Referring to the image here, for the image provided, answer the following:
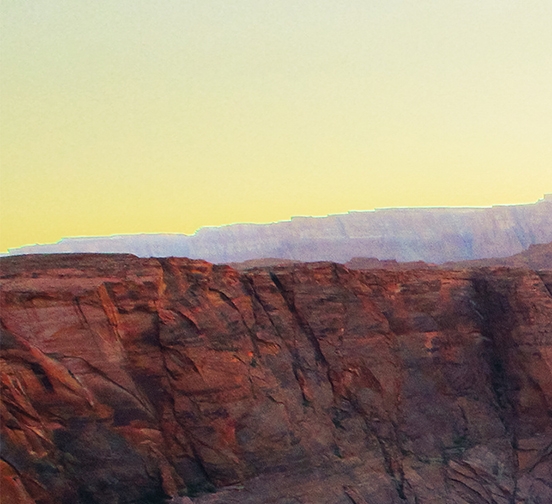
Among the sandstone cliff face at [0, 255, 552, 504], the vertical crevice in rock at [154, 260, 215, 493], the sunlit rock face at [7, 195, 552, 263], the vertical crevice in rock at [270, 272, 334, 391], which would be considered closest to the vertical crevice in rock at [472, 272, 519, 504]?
the sandstone cliff face at [0, 255, 552, 504]

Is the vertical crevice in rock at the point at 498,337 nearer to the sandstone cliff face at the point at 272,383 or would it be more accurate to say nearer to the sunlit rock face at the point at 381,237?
the sandstone cliff face at the point at 272,383

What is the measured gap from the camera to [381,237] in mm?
112750

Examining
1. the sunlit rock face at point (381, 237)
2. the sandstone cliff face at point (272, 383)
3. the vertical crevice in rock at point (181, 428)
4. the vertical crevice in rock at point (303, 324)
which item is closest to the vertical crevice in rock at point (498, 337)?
the sandstone cliff face at point (272, 383)

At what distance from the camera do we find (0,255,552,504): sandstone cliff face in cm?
1555

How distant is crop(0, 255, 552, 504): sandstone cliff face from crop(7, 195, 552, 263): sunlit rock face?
83.4 meters

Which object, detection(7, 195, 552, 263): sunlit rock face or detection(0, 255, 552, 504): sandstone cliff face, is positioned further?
detection(7, 195, 552, 263): sunlit rock face

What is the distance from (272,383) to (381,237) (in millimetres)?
96096

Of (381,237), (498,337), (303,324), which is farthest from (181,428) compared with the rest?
(381,237)

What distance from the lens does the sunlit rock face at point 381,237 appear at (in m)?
109

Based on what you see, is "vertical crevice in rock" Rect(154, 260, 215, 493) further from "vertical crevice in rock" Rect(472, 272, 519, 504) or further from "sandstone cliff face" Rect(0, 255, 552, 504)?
"vertical crevice in rock" Rect(472, 272, 519, 504)

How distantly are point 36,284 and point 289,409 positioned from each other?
20.1ft

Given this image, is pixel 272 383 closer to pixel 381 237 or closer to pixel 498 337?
pixel 498 337

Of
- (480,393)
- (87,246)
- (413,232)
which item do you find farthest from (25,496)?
(413,232)

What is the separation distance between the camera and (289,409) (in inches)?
708
